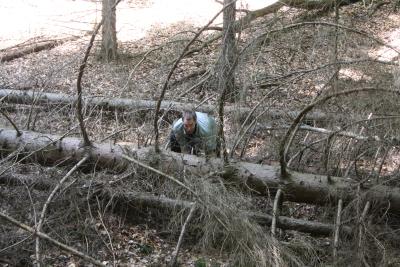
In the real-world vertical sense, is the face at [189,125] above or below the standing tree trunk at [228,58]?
below

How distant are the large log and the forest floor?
0.97ft

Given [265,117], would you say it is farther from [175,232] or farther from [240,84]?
[175,232]

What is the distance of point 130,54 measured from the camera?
37.6 ft

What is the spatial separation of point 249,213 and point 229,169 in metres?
0.61

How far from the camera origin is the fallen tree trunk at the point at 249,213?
504cm

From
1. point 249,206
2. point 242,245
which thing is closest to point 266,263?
point 242,245

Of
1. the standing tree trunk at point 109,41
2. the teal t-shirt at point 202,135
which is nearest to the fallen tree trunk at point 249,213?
the teal t-shirt at point 202,135

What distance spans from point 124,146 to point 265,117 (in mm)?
2016

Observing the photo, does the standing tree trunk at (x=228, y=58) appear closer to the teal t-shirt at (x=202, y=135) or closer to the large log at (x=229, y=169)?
the teal t-shirt at (x=202, y=135)

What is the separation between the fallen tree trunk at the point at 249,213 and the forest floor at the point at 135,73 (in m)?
0.37

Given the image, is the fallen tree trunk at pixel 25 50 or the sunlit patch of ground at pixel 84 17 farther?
the sunlit patch of ground at pixel 84 17

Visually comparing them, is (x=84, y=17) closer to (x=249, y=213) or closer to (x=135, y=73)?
(x=135, y=73)

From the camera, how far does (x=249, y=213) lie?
195 inches

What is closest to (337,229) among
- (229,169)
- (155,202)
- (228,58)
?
(229,169)
